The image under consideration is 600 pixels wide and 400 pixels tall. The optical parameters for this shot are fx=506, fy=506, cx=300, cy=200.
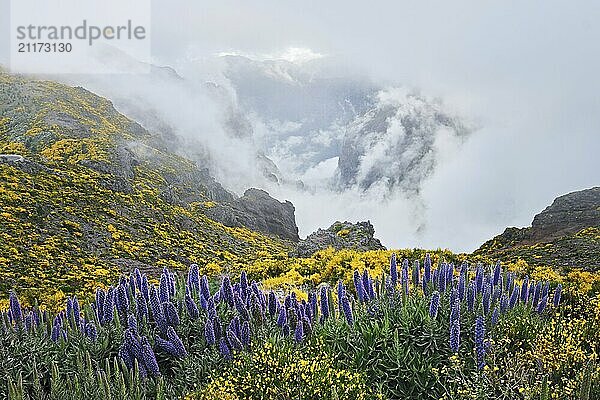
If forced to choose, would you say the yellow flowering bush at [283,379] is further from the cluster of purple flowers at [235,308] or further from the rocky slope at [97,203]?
the rocky slope at [97,203]

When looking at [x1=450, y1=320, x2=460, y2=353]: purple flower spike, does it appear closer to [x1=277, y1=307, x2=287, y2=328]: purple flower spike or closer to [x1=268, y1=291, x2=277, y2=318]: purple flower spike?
[x1=277, y1=307, x2=287, y2=328]: purple flower spike

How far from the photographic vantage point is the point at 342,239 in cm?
1823

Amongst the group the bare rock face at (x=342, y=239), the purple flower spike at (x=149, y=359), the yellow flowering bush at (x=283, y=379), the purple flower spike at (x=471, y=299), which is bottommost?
the yellow flowering bush at (x=283, y=379)

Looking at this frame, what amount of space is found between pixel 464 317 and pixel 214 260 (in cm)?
1672

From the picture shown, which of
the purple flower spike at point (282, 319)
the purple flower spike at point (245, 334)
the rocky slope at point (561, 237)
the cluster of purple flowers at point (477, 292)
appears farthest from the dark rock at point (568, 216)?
the purple flower spike at point (245, 334)

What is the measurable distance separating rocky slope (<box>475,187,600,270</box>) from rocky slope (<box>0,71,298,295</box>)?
422 inches

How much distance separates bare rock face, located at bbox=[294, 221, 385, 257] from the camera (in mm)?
16578

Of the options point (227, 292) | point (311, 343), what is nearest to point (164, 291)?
point (227, 292)

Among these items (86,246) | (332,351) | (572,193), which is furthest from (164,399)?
(572,193)

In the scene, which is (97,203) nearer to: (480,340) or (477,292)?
(477,292)

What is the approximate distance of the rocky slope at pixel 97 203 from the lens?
53.4 feet

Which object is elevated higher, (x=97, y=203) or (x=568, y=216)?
(x=97, y=203)

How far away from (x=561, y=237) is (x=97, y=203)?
64.4 ft

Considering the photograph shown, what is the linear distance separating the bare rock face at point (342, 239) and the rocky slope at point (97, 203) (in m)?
2.79
